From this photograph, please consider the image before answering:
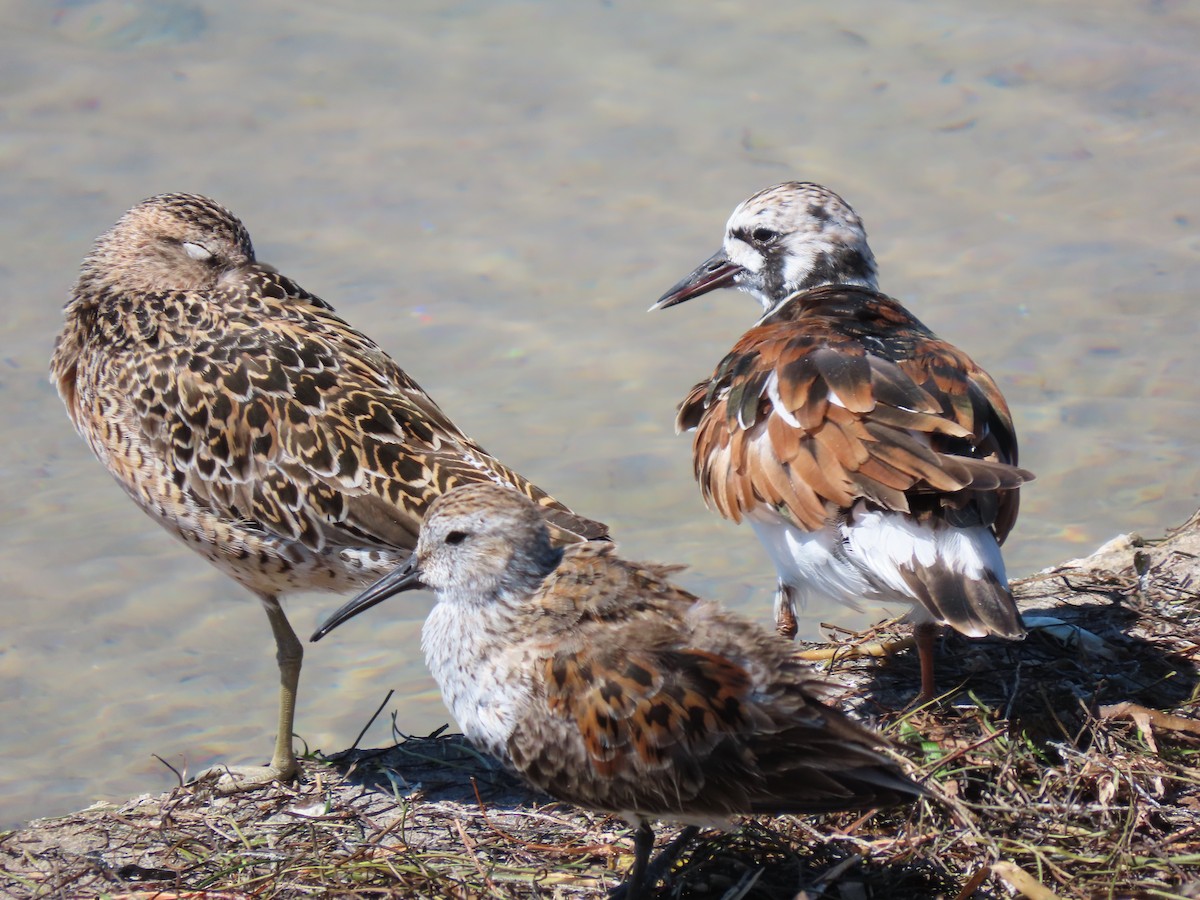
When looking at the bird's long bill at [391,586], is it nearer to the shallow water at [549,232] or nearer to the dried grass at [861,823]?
the dried grass at [861,823]

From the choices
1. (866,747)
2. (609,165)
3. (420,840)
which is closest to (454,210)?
(609,165)

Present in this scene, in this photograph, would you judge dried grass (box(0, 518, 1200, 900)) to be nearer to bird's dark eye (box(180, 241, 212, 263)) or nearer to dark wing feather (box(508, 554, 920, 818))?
dark wing feather (box(508, 554, 920, 818))

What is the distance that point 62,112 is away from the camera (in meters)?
10.5

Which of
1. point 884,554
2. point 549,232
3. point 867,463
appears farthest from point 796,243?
point 549,232

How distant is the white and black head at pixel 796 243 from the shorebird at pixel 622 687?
7.78 ft

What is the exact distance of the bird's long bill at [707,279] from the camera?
660 cm

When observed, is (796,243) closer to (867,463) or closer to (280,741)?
(867,463)

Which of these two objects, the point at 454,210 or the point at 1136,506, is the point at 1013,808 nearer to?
the point at 1136,506

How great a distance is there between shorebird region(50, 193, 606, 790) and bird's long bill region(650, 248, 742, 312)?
1582 millimetres

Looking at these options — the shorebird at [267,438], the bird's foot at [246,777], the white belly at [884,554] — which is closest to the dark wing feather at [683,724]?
the white belly at [884,554]

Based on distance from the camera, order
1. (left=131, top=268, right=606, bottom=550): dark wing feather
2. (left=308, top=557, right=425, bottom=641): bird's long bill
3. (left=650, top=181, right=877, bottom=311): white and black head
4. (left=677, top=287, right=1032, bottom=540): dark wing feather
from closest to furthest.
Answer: (left=308, top=557, right=425, bottom=641): bird's long bill, (left=677, top=287, right=1032, bottom=540): dark wing feather, (left=131, top=268, right=606, bottom=550): dark wing feather, (left=650, top=181, right=877, bottom=311): white and black head

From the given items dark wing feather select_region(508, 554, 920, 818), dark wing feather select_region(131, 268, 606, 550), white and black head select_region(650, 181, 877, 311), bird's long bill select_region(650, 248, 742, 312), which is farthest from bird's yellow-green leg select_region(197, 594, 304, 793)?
white and black head select_region(650, 181, 877, 311)

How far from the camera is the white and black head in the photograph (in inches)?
248

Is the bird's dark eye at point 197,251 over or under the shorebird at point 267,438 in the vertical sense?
over
